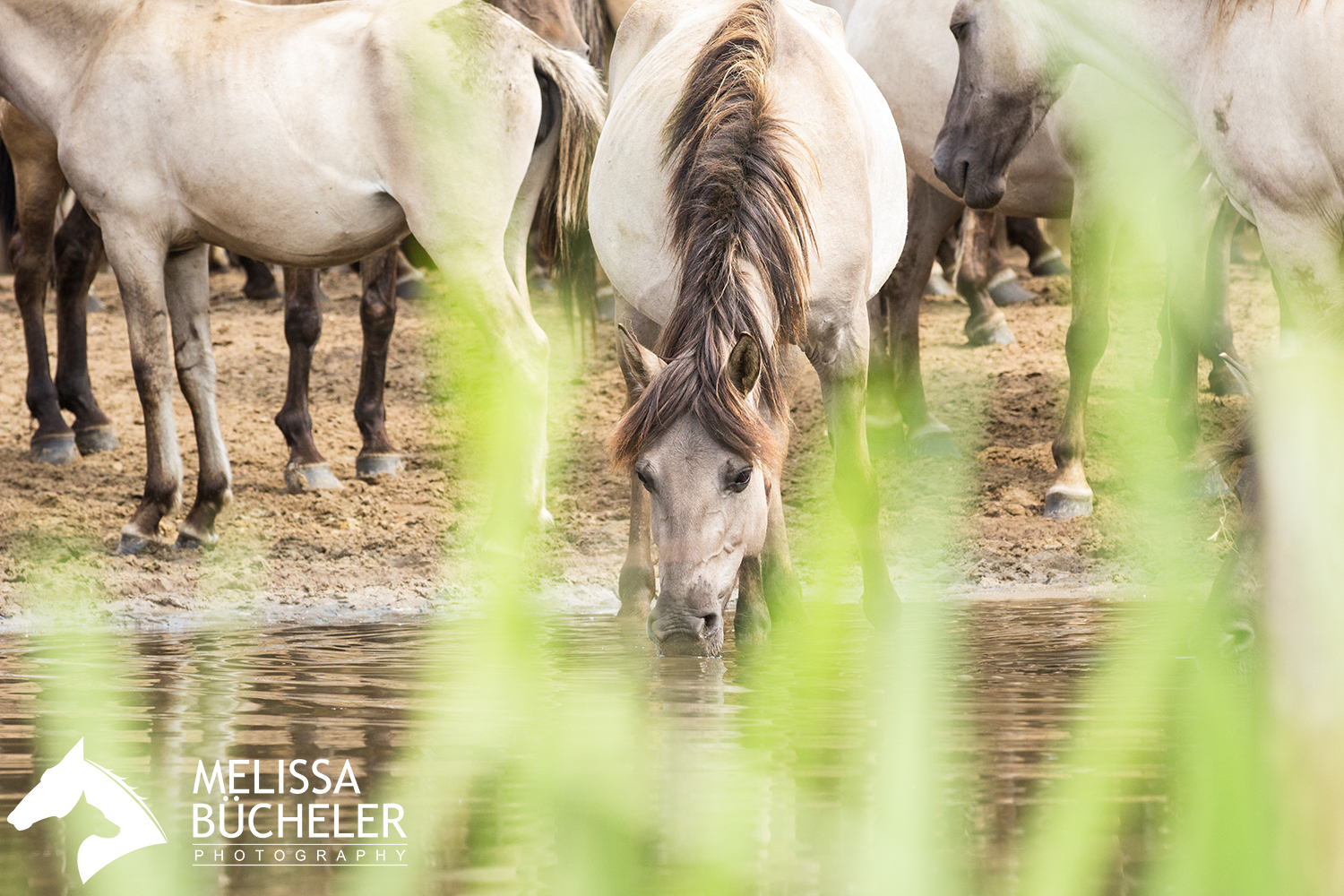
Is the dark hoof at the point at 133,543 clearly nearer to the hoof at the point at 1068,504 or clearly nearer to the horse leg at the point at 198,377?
the horse leg at the point at 198,377

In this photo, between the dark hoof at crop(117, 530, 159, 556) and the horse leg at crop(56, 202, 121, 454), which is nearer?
the dark hoof at crop(117, 530, 159, 556)

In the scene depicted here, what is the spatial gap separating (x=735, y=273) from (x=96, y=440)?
509 centimetres

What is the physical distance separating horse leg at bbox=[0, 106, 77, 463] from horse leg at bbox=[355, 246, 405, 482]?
4.63ft

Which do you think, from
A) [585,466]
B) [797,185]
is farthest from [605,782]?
[585,466]

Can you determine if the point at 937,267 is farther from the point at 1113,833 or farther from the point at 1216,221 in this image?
the point at 1113,833

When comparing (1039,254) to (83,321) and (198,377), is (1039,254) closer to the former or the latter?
(83,321)

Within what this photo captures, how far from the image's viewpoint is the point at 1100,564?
20.6 ft

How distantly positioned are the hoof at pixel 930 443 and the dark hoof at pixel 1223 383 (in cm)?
131

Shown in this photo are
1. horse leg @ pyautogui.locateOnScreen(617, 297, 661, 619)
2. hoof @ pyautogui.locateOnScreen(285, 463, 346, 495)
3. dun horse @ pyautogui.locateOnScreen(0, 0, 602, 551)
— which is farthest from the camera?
hoof @ pyautogui.locateOnScreen(285, 463, 346, 495)

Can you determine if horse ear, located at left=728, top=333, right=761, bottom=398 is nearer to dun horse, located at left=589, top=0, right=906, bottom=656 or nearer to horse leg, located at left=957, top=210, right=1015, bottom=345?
dun horse, located at left=589, top=0, right=906, bottom=656

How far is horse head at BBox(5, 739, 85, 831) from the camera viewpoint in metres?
2.64

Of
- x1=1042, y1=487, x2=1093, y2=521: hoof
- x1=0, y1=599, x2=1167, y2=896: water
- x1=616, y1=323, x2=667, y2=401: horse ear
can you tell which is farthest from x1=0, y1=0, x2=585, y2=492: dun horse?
x1=616, y1=323, x2=667, y2=401: horse ear

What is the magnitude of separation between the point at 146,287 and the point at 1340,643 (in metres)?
5.56

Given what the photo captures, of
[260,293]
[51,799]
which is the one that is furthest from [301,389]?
[51,799]
